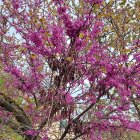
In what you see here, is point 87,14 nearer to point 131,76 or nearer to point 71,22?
point 71,22

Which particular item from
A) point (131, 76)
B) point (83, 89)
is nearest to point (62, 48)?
point (83, 89)

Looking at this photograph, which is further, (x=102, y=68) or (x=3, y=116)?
(x=3, y=116)

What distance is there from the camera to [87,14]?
18.9 feet

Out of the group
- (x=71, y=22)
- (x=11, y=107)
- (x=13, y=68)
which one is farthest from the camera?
(x=11, y=107)

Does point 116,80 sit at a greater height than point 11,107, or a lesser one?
greater

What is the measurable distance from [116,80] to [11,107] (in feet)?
8.40

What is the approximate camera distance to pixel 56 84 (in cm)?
595

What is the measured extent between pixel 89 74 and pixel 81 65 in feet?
0.95

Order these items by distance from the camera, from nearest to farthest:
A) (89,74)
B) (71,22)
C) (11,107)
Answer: (71,22) < (89,74) < (11,107)

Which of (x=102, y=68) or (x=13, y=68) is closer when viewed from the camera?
(x=102, y=68)

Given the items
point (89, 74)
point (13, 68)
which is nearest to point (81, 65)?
point (89, 74)

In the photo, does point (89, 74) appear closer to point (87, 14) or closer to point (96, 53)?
point (96, 53)

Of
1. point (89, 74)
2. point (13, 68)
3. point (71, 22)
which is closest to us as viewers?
point (71, 22)

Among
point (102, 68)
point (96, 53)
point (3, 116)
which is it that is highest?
point (96, 53)
